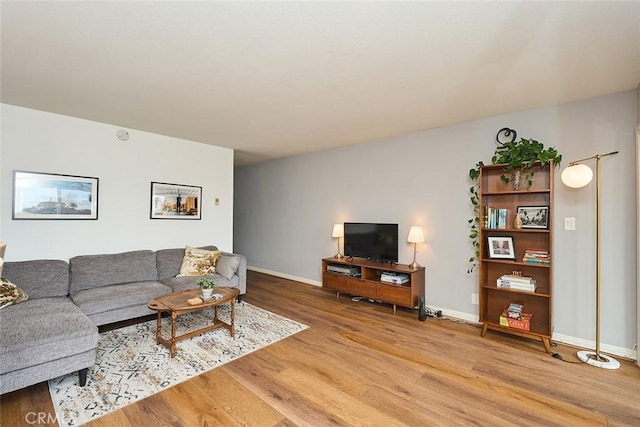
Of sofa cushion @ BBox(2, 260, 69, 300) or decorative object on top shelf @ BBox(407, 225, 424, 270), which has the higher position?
decorative object on top shelf @ BBox(407, 225, 424, 270)

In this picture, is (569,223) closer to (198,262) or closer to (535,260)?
(535,260)

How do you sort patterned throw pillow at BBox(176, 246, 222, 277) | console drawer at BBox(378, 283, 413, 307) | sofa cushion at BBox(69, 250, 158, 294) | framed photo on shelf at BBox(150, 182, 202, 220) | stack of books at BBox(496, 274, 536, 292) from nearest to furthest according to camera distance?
stack of books at BBox(496, 274, 536, 292), sofa cushion at BBox(69, 250, 158, 294), console drawer at BBox(378, 283, 413, 307), patterned throw pillow at BBox(176, 246, 222, 277), framed photo on shelf at BBox(150, 182, 202, 220)

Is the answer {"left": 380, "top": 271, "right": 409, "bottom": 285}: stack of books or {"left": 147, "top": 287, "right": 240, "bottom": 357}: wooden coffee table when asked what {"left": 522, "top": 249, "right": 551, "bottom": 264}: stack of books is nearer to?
{"left": 380, "top": 271, "right": 409, "bottom": 285}: stack of books

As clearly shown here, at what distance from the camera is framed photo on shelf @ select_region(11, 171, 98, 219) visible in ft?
10.2

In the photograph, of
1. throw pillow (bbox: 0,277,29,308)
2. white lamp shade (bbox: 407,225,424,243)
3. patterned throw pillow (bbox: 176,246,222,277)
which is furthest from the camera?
patterned throw pillow (bbox: 176,246,222,277)

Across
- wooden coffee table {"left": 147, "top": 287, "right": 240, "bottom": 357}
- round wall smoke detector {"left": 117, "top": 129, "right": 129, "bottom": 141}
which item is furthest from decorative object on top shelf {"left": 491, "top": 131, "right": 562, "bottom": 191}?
round wall smoke detector {"left": 117, "top": 129, "right": 129, "bottom": 141}

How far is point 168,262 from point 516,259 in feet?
14.0

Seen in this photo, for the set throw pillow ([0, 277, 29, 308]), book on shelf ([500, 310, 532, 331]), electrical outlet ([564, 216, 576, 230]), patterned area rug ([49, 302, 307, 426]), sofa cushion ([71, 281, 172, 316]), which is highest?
electrical outlet ([564, 216, 576, 230])

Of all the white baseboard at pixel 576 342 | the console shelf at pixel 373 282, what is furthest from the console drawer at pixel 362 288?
the white baseboard at pixel 576 342

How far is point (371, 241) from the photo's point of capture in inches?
168

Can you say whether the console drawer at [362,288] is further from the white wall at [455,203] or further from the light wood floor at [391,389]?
the light wood floor at [391,389]

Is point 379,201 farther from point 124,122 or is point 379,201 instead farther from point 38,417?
point 38,417

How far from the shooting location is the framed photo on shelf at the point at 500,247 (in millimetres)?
3148

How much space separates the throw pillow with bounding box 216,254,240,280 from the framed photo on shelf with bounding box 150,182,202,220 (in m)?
1.00
